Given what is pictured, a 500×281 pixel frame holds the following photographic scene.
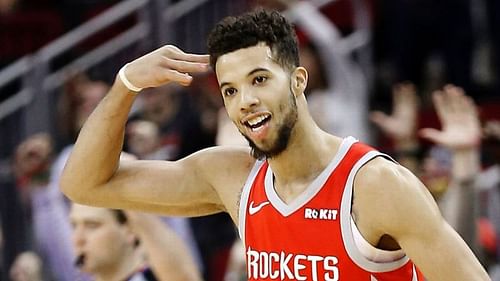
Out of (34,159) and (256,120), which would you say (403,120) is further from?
(256,120)

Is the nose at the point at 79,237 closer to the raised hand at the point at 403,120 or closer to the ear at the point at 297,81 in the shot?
the ear at the point at 297,81

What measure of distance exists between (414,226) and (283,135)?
558mm

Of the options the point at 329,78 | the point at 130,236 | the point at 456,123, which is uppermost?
the point at 456,123

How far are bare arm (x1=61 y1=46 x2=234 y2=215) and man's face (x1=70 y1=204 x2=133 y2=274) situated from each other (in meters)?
1.06

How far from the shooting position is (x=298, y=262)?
15.1 feet

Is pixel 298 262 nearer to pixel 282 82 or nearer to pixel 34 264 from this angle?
pixel 282 82

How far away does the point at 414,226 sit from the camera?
4332mm

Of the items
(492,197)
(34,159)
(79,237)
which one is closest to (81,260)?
(79,237)

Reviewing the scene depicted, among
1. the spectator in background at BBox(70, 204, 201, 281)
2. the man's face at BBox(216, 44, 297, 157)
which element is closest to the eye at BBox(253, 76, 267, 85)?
the man's face at BBox(216, 44, 297, 157)

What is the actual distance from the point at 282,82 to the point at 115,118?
727 mm

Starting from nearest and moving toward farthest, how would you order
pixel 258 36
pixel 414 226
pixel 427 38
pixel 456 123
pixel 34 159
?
pixel 414 226 → pixel 258 36 → pixel 456 123 → pixel 34 159 → pixel 427 38

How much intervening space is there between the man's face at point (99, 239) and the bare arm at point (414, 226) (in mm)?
1969

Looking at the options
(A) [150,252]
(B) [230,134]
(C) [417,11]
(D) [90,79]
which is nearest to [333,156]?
(A) [150,252]

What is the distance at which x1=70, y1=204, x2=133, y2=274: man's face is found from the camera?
616 cm
